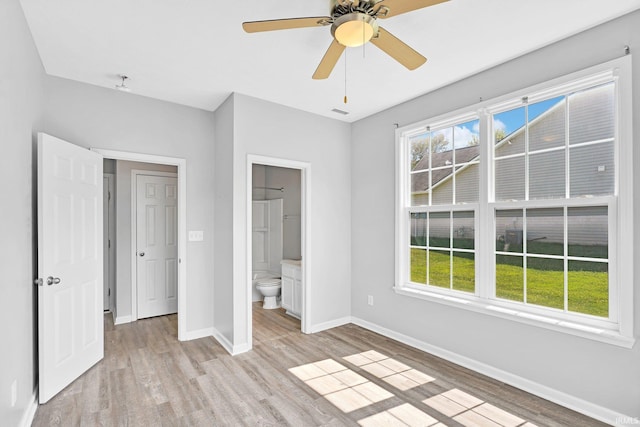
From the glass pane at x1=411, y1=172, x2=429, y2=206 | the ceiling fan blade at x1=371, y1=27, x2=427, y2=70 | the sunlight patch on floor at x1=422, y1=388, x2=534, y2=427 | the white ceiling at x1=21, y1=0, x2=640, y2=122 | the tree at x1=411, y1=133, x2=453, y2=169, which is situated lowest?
the sunlight patch on floor at x1=422, y1=388, x2=534, y2=427

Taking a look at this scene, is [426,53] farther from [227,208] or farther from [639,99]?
[227,208]

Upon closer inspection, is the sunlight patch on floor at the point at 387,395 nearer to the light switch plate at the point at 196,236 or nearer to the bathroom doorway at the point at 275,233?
the bathroom doorway at the point at 275,233

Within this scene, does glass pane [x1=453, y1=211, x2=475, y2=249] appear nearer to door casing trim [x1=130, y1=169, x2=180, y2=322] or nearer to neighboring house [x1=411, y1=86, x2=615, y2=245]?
neighboring house [x1=411, y1=86, x2=615, y2=245]

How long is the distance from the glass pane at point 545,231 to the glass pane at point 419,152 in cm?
122

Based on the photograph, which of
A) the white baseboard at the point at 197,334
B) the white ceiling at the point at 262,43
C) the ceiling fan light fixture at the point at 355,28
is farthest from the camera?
the white baseboard at the point at 197,334

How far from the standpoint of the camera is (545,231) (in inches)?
102

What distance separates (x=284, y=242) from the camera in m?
5.80

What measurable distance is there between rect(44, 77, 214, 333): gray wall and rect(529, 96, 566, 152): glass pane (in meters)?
3.31

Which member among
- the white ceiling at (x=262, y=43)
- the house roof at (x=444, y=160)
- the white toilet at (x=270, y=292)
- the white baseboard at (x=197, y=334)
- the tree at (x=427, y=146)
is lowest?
the white baseboard at (x=197, y=334)

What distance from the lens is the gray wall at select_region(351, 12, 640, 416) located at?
2178mm

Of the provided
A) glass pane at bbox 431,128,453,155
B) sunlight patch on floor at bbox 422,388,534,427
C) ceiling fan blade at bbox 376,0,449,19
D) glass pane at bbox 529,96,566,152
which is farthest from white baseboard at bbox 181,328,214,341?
→ glass pane at bbox 529,96,566,152

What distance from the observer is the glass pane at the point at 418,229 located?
3.57 metres

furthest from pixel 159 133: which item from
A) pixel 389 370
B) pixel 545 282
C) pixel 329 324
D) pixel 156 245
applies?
pixel 545 282

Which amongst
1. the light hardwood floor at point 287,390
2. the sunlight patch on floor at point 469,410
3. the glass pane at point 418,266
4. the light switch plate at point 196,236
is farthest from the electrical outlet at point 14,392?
the glass pane at point 418,266
